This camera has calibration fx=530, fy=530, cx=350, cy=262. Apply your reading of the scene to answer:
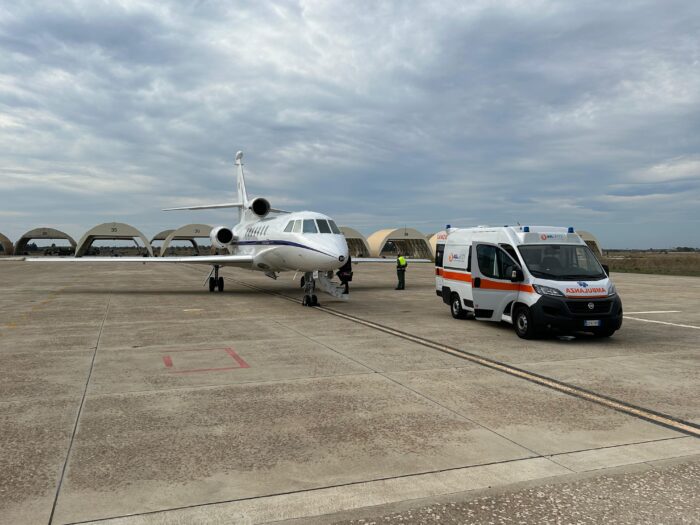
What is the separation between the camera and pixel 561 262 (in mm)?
10695

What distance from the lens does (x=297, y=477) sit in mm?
4020

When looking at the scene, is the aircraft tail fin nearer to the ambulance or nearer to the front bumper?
the ambulance

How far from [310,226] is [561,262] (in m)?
7.77

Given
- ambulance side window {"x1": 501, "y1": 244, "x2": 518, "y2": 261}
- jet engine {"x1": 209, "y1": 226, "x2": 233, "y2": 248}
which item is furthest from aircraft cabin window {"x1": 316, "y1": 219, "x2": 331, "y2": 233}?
jet engine {"x1": 209, "y1": 226, "x2": 233, "y2": 248}

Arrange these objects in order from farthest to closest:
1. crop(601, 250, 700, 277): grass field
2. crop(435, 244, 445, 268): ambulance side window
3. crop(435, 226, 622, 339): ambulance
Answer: crop(601, 250, 700, 277): grass field < crop(435, 244, 445, 268): ambulance side window < crop(435, 226, 622, 339): ambulance

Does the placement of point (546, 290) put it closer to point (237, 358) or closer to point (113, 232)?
point (237, 358)

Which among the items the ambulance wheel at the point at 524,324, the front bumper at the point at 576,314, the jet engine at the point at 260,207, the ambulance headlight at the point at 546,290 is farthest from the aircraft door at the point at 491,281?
the jet engine at the point at 260,207

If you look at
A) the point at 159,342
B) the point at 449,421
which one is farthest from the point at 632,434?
the point at 159,342

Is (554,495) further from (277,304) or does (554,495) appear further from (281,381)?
(277,304)

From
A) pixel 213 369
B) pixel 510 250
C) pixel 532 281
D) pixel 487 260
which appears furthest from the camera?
pixel 487 260

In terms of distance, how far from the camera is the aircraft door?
10828 mm

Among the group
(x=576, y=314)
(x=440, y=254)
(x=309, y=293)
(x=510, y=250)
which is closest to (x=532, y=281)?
(x=576, y=314)

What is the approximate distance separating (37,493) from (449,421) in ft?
11.6

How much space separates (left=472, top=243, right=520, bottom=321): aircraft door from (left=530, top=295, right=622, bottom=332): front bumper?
3.37 ft
